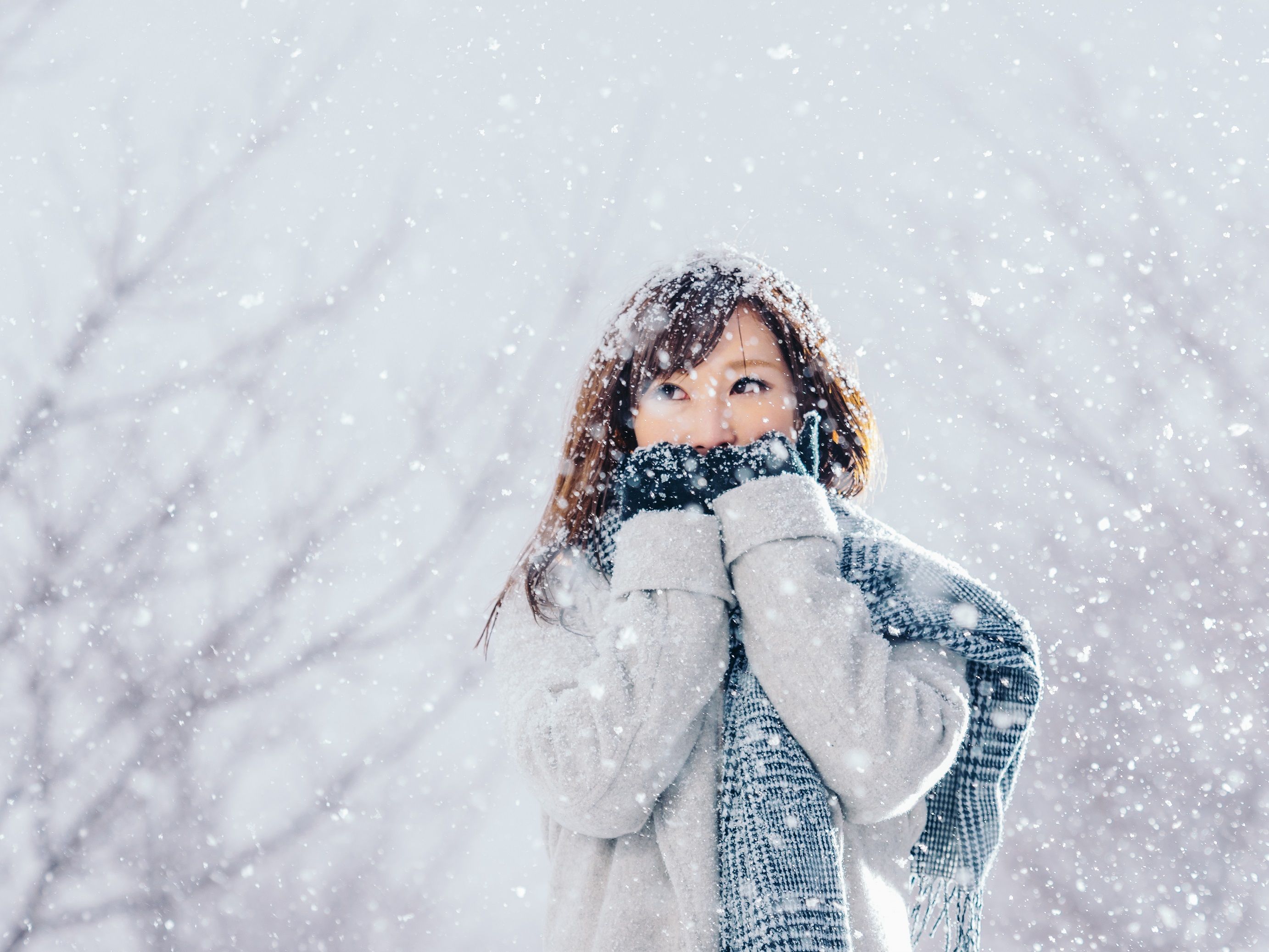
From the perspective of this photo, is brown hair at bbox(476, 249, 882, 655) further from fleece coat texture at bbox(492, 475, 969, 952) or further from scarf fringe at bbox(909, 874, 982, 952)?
scarf fringe at bbox(909, 874, 982, 952)

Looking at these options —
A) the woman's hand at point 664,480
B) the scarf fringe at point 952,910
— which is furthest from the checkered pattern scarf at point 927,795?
the woman's hand at point 664,480

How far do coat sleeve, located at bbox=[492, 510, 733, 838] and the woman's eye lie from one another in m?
0.18

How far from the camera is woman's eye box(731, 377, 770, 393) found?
1.06 metres

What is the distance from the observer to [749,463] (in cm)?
98

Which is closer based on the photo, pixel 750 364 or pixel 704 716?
pixel 704 716

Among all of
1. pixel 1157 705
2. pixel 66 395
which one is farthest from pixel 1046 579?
pixel 66 395

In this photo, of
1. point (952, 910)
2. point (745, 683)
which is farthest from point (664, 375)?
point (952, 910)

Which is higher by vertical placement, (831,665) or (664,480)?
(664,480)

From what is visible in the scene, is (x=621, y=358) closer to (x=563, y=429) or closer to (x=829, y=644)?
(x=563, y=429)

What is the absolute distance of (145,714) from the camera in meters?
2.15

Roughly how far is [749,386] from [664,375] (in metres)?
0.10

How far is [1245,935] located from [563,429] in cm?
240

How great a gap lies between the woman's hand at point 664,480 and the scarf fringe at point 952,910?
490mm

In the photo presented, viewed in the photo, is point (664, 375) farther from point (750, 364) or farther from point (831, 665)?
point (831, 665)
